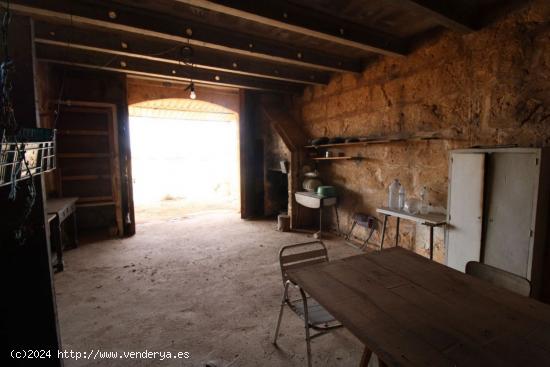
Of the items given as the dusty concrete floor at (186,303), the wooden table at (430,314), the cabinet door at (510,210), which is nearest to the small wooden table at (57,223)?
the dusty concrete floor at (186,303)

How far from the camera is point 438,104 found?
3.32 m

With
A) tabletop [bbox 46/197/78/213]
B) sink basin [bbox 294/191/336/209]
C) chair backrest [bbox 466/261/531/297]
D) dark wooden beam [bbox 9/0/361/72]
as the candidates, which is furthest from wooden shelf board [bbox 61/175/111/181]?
chair backrest [bbox 466/261/531/297]

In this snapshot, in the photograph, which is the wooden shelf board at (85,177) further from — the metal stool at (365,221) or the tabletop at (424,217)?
the tabletop at (424,217)

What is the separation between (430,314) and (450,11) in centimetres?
283

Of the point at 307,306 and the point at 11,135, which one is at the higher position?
the point at 11,135

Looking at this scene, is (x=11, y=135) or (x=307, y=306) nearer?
(x=11, y=135)

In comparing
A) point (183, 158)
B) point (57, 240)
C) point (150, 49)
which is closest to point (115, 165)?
point (57, 240)

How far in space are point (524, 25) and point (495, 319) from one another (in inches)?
111

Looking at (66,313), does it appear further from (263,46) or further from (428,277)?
(263,46)

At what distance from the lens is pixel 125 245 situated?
14.8ft

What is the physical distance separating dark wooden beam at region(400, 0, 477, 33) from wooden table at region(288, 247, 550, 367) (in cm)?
221

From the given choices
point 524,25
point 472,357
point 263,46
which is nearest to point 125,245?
point 263,46

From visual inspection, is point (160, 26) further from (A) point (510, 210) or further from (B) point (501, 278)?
(A) point (510, 210)

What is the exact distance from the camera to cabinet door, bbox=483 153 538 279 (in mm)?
2238
